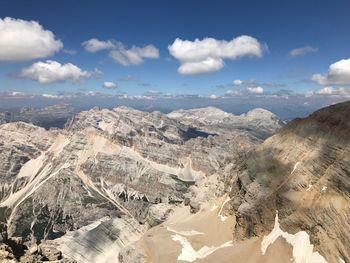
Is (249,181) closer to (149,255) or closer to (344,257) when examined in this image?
(149,255)

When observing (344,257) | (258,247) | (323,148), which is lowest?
(258,247)

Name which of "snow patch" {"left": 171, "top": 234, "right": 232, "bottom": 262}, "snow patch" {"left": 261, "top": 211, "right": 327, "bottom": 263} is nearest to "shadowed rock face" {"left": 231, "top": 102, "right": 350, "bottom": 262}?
"snow patch" {"left": 261, "top": 211, "right": 327, "bottom": 263}

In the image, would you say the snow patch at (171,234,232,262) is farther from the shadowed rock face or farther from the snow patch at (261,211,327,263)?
the snow patch at (261,211,327,263)

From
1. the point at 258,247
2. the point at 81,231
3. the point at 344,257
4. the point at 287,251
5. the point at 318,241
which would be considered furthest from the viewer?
the point at 81,231

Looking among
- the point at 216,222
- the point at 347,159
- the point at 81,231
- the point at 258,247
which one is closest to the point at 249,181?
the point at 216,222

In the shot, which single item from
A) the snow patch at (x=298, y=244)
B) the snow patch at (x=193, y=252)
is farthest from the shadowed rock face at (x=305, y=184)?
the snow patch at (x=193, y=252)

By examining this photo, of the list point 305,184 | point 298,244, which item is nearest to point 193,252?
point 298,244
